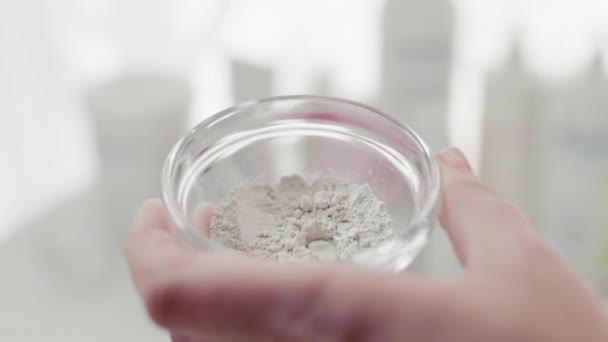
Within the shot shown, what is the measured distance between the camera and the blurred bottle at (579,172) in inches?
34.3

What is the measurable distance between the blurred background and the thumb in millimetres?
415

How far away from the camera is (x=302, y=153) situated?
0.53 meters

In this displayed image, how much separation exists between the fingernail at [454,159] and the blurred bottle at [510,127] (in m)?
0.42

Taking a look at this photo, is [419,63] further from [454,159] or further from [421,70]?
[454,159]

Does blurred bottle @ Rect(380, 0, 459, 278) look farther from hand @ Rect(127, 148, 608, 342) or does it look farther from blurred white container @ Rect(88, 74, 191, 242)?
hand @ Rect(127, 148, 608, 342)

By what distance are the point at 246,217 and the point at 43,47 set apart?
493 millimetres

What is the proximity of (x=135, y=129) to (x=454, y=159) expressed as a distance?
0.45 meters

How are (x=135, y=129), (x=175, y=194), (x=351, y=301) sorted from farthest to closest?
(x=135, y=129)
(x=175, y=194)
(x=351, y=301)

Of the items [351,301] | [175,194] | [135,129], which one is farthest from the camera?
[135,129]

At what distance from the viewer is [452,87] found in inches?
37.0

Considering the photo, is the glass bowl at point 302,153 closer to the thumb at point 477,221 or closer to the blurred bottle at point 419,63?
the thumb at point 477,221

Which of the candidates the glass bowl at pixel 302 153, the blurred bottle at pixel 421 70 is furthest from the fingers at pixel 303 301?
the blurred bottle at pixel 421 70

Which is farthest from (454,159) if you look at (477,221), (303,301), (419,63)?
(419,63)

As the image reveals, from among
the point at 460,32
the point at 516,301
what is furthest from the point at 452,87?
the point at 516,301
